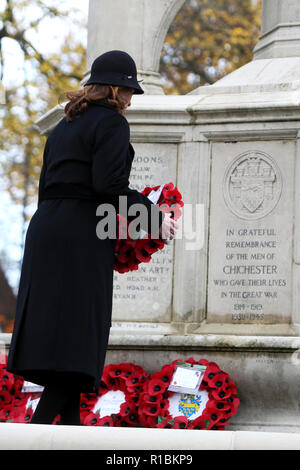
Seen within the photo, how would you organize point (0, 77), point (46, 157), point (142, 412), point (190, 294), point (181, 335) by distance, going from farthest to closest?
point (0, 77)
point (190, 294)
point (181, 335)
point (142, 412)
point (46, 157)

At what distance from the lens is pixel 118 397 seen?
596 centimetres

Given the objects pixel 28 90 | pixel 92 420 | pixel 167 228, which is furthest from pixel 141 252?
pixel 28 90

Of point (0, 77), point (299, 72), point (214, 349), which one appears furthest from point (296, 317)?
point (0, 77)

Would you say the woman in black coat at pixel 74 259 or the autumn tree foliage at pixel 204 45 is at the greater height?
the autumn tree foliage at pixel 204 45

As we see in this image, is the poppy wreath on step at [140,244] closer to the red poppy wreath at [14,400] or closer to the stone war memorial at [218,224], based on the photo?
the stone war memorial at [218,224]

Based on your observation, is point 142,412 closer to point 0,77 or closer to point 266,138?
point 266,138

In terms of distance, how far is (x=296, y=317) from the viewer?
6316 millimetres

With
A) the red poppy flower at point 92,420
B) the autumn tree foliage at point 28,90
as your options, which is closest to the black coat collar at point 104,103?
the red poppy flower at point 92,420

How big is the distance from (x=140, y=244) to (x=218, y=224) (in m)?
1.82

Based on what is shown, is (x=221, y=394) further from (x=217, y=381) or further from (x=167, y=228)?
(x=167, y=228)

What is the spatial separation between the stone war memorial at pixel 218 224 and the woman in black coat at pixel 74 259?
155cm

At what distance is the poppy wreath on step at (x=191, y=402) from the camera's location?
18.4 ft

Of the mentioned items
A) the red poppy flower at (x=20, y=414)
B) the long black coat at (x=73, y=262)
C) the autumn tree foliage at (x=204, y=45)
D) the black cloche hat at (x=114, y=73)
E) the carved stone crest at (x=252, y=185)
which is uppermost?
the autumn tree foliage at (x=204, y=45)
